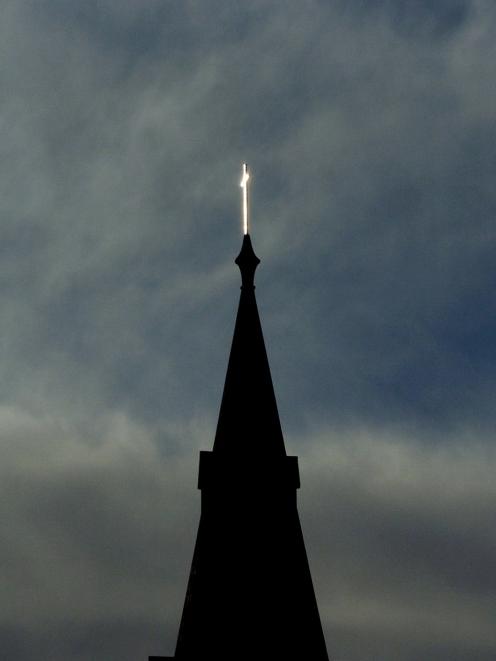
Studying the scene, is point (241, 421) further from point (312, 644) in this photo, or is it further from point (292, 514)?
point (312, 644)

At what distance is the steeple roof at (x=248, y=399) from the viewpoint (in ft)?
75.9

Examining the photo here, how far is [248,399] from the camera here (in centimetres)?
2370

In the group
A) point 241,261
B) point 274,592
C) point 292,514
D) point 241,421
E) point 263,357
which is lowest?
point 274,592

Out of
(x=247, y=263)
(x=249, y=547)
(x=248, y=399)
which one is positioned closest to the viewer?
(x=249, y=547)

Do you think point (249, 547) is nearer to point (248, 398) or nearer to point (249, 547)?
point (249, 547)

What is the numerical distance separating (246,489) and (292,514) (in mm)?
1169

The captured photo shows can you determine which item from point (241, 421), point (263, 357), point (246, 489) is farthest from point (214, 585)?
point (263, 357)

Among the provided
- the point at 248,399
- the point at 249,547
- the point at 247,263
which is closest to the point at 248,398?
the point at 248,399

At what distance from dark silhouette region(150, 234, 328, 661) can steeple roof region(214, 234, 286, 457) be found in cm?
2

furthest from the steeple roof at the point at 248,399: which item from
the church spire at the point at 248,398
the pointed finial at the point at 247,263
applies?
the pointed finial at the point at 247,263

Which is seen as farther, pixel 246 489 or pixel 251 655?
pixel 246 489

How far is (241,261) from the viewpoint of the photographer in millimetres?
26172

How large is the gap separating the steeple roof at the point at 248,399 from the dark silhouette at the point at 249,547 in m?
0.02

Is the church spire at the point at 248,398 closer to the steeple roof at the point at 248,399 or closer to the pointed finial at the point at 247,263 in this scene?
the steeple roof at the point at 248,399
